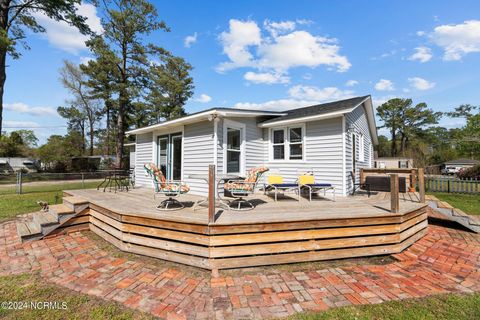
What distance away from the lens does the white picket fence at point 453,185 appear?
9.26 meters

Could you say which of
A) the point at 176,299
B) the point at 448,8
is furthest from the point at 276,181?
the point at 448,8

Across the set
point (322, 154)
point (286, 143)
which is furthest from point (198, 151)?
point (322, 154)

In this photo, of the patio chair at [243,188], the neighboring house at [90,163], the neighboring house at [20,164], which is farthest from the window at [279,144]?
the neighboring house at [20,164]

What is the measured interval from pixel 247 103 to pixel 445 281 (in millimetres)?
31908

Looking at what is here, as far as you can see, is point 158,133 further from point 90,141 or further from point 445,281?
point 90,141

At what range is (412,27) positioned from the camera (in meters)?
8.23

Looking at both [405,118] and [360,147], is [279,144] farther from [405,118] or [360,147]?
[405,118]

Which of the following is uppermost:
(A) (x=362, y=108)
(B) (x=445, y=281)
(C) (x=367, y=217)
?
(A) (x=362, y=108)

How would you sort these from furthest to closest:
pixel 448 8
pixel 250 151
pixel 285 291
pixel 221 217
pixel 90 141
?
pixel 90 141, pixel 250 151, pixel 448 8, pixel 221 217, pixel 285 291

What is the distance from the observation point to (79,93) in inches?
1047

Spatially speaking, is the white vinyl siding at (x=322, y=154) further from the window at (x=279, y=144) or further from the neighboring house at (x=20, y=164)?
the neighboring house at (x=20, y=164)

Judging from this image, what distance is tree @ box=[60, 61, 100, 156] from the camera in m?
24.2

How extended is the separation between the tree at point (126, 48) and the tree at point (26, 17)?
17.2 ft

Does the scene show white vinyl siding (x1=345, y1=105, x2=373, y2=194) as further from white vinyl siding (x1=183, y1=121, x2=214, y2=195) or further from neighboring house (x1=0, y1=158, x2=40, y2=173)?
neighboring house (x1=0, y1=158, x2=40, y2=173)
